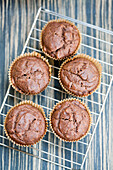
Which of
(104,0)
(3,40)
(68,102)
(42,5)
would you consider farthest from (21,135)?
(104,0)

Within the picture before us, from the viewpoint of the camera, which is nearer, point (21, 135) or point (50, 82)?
point (21, 135)

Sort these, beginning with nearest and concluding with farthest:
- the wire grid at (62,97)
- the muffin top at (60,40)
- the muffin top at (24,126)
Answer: the muffin top at (24,126) < the muffin top at (60,40) < the wire grid at (62,97)

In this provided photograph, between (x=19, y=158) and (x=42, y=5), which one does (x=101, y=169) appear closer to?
(x=19, y=158)

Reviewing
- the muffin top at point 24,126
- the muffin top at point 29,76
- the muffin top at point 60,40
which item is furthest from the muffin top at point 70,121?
the muffin top at point 60,40

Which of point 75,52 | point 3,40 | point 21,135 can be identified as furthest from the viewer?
point 3,40

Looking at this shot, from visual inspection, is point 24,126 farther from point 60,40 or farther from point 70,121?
point 60,40

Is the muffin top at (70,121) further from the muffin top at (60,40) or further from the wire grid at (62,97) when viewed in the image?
the muffin top at (60,40)
